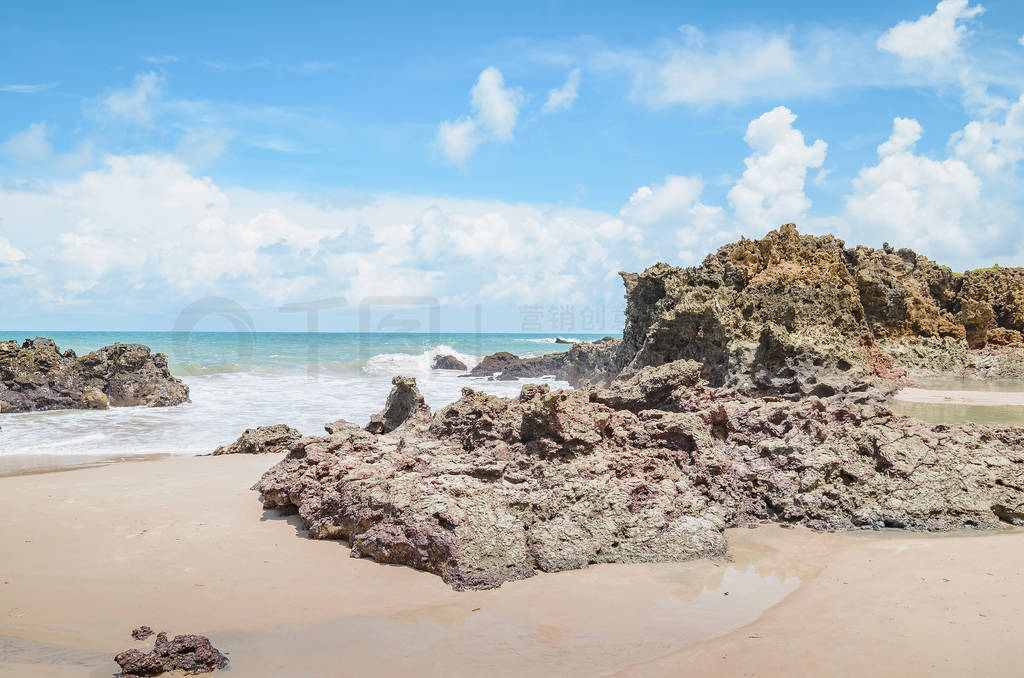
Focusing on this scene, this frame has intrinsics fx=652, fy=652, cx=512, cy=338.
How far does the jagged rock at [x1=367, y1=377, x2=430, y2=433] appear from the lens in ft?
27.3

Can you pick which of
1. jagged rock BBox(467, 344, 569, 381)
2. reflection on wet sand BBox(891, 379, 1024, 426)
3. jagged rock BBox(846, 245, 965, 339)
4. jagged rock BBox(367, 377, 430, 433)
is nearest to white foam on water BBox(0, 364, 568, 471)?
jagged rock BBox(367, 377, 430, 433)

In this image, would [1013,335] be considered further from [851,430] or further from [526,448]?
[526,448]

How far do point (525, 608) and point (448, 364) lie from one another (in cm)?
3543

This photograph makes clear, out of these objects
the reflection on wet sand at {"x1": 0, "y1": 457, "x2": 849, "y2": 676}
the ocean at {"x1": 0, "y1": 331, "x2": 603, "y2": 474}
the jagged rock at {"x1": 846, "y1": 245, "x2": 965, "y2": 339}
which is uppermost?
the jagged rock at {"x1": 846, "y1": 245, "x2": 965, "y2": 339}

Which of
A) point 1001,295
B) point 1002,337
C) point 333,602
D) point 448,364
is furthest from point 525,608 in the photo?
point 448,364

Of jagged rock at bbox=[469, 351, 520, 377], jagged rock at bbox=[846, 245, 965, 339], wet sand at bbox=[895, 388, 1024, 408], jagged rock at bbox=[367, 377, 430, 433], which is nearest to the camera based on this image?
jagged rock at bbox=[367, 377, 430, 433]

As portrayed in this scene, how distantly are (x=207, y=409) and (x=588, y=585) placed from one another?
15.4 meters

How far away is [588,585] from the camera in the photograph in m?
4.68

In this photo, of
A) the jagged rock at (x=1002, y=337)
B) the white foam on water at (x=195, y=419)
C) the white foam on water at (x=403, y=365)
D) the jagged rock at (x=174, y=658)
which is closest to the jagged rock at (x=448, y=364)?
the white foam on water at (x=403, y=365)

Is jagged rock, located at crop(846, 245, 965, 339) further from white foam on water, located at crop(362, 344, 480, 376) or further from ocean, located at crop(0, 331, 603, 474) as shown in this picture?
white foam on water, located at crop(362, 344, 480, 376)

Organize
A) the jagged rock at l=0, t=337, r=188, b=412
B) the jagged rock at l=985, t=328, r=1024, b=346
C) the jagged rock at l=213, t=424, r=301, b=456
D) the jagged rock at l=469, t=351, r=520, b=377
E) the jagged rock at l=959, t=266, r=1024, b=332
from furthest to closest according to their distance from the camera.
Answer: the jagged rock at l=469, t=351, r=520, b=377
the jagged rock at l=959, t=266, r=1024, b=332
the jagged rock at l=985, t=328, r=1024, b=346
the jagged rock at l=0, t=337, r=188, b=412
the jagged rock at l=213, t=424, r=301, b=456

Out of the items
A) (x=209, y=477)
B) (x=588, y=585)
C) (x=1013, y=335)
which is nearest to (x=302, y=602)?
(x=588, y=585)

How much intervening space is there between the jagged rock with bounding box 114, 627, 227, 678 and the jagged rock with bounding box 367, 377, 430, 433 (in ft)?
14.6

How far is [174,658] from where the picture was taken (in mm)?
3611
